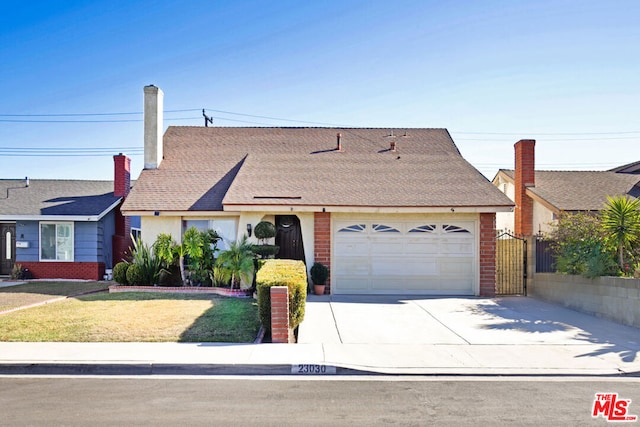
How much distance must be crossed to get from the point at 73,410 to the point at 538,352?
7237mm

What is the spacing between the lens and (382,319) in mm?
12086

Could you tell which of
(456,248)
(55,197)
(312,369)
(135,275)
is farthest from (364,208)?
(55,197)

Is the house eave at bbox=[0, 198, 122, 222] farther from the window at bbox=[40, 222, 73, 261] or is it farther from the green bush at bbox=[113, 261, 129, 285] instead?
the green bush at bbox=[113, 261, 129, 285]

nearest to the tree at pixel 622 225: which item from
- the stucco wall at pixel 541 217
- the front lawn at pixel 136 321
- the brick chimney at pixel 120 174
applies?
the stucco wall at pixel 541 217

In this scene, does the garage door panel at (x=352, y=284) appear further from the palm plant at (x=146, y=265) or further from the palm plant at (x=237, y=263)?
the palm plant at (x=146, y=265)

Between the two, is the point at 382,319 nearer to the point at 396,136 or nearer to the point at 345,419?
the point at 345,419

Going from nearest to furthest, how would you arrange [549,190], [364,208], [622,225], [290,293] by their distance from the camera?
1. [290,293]
2. [622,225]
3. [364,208]
4. [549,190]

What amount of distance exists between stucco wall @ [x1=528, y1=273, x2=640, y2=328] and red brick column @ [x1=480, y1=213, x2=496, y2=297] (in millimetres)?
1350

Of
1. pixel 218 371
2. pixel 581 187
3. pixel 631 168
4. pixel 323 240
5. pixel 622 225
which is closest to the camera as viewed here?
pixel 218 371

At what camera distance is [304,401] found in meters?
6.52

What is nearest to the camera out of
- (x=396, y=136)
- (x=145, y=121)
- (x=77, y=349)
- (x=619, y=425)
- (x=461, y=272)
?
(x=619, y=425)

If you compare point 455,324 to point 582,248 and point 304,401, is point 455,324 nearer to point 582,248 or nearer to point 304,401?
point 582,248

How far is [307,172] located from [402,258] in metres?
4.58

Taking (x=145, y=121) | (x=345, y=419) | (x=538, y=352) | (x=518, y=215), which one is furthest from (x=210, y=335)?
(x=518, y=215)
